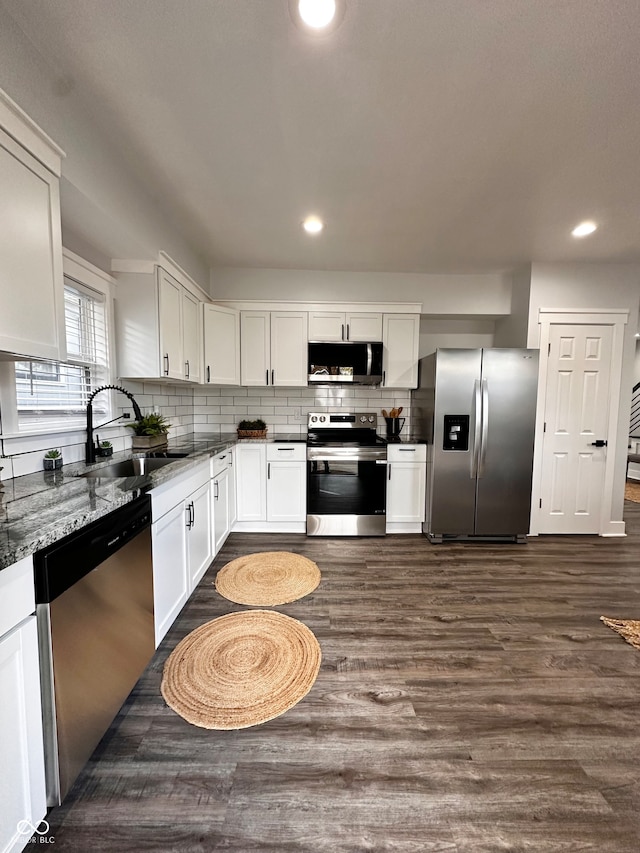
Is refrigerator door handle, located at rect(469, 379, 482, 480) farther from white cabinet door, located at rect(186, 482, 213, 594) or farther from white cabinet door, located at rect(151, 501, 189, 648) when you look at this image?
white cabinet door, located at rect(151, 501, 189, 648)

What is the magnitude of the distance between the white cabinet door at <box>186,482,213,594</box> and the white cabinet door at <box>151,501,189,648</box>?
7cm

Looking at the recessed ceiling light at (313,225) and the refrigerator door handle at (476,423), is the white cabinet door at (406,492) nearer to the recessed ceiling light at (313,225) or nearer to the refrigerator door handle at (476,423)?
the refrigerator door handle at (476,423)

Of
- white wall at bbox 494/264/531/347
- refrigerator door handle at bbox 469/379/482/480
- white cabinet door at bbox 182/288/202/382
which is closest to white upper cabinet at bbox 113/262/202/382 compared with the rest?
white cabinet door at bbox 182/288/202/382

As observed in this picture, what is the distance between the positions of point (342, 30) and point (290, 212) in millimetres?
1281

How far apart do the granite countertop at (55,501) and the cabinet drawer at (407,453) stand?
6.47ft

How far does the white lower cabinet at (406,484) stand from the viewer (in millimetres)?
3332

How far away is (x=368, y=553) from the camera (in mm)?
2998

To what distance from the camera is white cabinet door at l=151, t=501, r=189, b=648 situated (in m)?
1.66

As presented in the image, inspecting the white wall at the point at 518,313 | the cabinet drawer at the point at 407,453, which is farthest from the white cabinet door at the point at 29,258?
the white wall at the point at 518,313

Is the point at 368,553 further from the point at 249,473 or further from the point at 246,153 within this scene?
the point at 246,153

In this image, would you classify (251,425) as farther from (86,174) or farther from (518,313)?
(518,313)

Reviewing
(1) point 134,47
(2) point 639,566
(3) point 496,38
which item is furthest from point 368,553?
(1) point 134,47

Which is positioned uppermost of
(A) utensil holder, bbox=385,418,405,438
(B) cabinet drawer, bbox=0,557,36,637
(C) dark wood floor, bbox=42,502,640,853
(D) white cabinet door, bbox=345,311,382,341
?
(D) white cabinet door, bbox=345,311,382,341

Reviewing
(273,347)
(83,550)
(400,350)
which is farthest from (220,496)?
(400,350)
